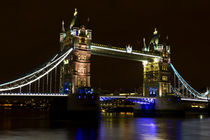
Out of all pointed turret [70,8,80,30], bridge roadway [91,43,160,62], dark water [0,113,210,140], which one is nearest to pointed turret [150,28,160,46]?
bridge roadway [91,43,160,62]

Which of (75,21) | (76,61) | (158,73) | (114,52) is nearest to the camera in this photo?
(76,61)

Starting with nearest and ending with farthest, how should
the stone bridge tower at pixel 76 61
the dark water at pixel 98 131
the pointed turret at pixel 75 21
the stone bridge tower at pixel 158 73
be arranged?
1. the dark water at pixel 98 131
2. the stone bridge tower at pixel 76 61
3. the pointed turret at pixel 75 21
4. the stone bridge tower at pixel 158 73

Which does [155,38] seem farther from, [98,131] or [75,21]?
[98,131]

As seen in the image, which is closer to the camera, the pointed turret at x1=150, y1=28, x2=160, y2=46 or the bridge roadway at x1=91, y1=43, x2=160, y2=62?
the bridge roadway at x1=91, y1=43, x2=160, y2=62

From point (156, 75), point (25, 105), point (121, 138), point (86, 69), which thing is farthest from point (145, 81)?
point (25, 105)

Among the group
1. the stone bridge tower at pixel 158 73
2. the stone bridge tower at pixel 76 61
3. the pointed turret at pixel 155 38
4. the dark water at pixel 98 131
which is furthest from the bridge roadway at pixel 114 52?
the dark water at pixel 98 131

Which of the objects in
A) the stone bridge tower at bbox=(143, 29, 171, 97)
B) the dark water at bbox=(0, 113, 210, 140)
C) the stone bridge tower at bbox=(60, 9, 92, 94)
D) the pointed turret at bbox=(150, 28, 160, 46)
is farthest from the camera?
the pointed turret at bbox=(150, 28, 160, 46)

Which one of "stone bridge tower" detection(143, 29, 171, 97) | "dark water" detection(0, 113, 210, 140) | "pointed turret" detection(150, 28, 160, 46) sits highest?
"pointed turret" detection(150, 28, 160, 46)

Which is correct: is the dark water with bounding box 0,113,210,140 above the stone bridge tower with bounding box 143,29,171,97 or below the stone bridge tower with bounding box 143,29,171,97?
below

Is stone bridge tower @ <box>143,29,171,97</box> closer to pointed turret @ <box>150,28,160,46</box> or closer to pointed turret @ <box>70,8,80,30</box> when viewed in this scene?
pointed turret @ <box>150,28,160,46</box>

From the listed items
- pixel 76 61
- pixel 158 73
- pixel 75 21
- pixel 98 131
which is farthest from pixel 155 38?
pixel 98 131

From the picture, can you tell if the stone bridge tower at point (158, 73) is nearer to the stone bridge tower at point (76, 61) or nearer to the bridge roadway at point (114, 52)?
the bridge roadway at point (114, 52)

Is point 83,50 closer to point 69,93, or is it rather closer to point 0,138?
point 69,93

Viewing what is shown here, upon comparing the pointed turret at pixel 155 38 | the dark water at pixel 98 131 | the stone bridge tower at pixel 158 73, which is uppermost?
the pointed turret at pixel 155 38
